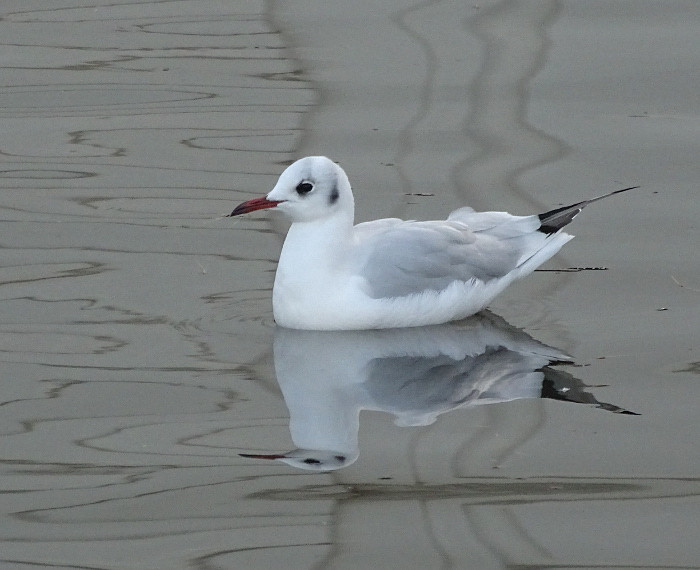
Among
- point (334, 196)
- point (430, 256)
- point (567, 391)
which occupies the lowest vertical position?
point (567, 391)

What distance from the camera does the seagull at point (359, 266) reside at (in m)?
7.61

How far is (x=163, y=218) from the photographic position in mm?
9094

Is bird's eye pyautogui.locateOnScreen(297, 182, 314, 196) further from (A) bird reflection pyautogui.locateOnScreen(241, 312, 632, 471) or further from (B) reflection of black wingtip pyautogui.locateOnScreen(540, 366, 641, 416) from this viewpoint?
(B) reflection of black wingtip pyautogui.locateOnScreen(540, 366, 641, 416)

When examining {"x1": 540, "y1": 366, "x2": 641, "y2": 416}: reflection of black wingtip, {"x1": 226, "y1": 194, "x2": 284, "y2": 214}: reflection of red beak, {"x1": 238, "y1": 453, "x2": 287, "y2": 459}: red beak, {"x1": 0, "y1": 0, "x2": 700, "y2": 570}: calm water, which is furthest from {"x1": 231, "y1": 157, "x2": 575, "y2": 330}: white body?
{"x1": 238, "y1": 453, "x2": 287, "y2": 459}: red beak

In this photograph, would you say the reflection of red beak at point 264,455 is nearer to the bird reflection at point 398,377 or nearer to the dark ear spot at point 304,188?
the bird reflection at point 398,377

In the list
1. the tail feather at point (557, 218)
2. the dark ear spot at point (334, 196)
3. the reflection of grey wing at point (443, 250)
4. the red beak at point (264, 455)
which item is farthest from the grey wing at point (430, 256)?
the red beak at point (264, 455)

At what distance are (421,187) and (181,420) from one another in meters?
3.23

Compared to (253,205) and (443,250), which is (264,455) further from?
(443,250)

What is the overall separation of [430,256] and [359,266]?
14.5 inches

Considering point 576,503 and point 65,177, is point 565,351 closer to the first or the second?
point 576,503

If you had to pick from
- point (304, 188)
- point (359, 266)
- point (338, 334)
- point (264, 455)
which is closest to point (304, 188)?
point (304, 188)

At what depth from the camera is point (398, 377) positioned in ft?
23.2

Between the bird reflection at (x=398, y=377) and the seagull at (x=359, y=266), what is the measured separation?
0.33 ft

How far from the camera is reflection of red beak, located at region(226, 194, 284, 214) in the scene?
7.35m
